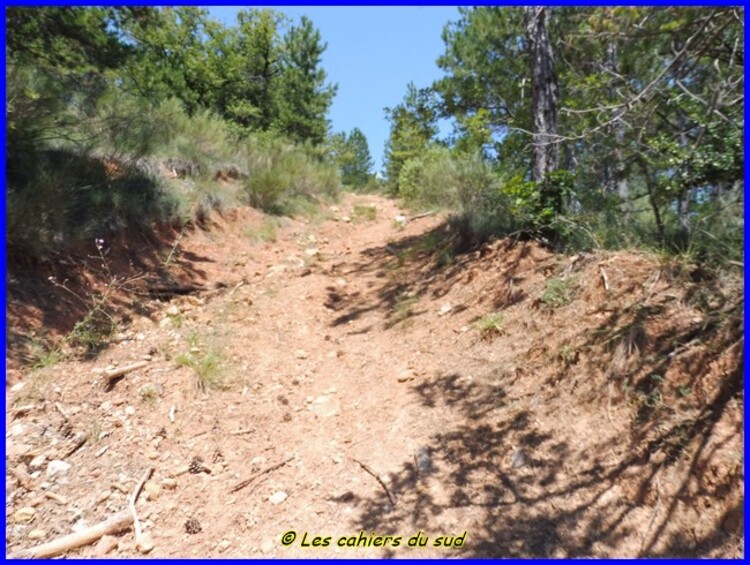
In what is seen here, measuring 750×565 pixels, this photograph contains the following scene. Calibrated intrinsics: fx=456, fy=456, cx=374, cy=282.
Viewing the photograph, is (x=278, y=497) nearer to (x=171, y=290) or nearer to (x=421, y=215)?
(x=171, y=290)

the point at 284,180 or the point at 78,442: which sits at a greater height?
the point at 284,180

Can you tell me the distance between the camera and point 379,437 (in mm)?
2926

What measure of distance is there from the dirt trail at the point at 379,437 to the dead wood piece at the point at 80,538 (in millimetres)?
65

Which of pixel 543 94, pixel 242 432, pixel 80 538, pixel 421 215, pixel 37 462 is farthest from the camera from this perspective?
pixel 421 215

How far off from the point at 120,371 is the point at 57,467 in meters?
0.89

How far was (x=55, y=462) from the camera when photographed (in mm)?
2688

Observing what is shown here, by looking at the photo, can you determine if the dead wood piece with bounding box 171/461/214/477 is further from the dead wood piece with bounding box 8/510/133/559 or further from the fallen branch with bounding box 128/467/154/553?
the dead wood piece with bounding box 8/510/133/559

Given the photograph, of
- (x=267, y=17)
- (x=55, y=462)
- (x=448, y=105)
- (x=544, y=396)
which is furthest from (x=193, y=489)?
(x=267, y=17)

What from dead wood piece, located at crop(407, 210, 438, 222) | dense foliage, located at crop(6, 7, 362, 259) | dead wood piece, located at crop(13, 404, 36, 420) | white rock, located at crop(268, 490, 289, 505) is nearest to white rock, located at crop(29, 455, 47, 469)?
dead wood piece, located at crop(13, 404, 36, 420)

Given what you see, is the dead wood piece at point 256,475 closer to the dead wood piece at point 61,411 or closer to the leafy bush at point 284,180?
the dead wood piece at point 61,411

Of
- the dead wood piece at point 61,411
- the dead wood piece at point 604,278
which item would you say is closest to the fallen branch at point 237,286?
the dead wood piece at point 61,411

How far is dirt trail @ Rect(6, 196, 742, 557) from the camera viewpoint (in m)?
2.17

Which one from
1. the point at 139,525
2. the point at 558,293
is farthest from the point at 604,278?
the point at 139,525

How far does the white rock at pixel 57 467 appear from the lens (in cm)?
263
